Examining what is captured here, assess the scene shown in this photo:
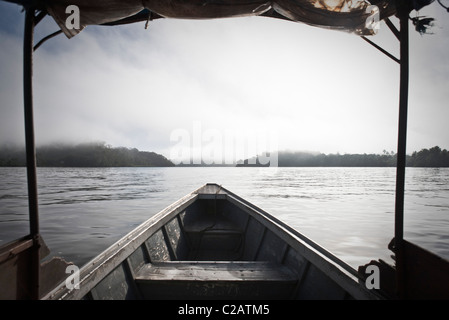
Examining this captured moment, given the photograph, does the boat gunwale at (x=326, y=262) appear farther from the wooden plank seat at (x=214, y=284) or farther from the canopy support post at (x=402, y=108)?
the canopy support post at (x=402, y=108)

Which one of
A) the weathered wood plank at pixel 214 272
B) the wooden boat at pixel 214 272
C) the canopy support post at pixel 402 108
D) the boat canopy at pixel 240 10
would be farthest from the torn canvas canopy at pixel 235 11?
the weathered wood plank at pixel 214 272

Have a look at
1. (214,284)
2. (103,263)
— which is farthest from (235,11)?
(214,284)

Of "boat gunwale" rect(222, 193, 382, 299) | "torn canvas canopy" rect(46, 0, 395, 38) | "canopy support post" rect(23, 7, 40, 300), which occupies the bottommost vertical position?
"boat gunwale" rect(222, 193, 382, 299)

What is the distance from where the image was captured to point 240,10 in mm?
2695

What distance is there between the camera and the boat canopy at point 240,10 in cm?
245

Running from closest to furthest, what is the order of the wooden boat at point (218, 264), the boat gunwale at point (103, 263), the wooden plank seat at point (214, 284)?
the wooden boat at point (218, 264)
the boat gunwale at point (103, 263)
the wooden plank seat at point (214, 284)

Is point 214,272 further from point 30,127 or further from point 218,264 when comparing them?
point 30,127

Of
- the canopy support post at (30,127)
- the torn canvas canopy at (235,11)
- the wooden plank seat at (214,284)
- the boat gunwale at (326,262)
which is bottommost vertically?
the wooden plank seat at (214,284)

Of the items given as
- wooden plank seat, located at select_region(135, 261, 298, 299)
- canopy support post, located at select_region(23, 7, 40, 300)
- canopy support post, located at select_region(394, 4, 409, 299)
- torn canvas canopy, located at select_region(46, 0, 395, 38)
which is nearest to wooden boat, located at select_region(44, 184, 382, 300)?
wooden plank seat, located at select_region(135, 261, 298, 299)

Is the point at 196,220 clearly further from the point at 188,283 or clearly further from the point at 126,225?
the point at 126,225

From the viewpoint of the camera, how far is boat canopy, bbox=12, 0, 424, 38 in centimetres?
245

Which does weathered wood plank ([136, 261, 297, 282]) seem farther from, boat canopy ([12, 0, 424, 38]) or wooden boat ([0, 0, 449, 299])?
boat canopy ([12, 0, 424, 38])

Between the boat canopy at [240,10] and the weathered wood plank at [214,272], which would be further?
the weathered wood plank at [214,272]

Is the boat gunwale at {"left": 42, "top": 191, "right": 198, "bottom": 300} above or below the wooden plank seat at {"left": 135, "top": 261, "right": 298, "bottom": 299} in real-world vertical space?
above
